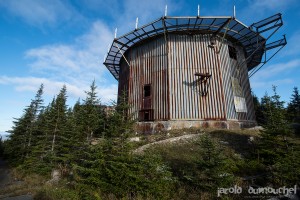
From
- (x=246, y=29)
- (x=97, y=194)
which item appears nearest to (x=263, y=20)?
(x=246, y=29)

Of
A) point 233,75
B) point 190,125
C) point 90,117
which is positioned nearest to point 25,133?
point 90,117

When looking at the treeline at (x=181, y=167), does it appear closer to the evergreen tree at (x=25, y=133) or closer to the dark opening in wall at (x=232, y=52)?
the dark opening in wall at (x=232, y=52)

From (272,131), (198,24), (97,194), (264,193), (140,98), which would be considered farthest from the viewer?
(140,98)

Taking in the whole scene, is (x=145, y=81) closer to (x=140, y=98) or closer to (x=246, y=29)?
(x=140, y=98)

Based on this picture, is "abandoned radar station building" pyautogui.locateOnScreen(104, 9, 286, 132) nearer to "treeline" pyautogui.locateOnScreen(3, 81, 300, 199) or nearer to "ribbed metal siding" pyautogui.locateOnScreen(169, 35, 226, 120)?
"ribbed metal siding" pyautogui.locateOnScreen(169, 35, 226, 120)

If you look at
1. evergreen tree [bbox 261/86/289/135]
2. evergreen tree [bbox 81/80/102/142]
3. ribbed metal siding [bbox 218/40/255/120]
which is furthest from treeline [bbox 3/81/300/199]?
ribbed metal siding [bbox 218/40/255/120]

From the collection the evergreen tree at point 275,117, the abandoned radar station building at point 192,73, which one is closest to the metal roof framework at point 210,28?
the abandoned radar station building at point 192,73

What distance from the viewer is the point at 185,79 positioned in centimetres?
2059

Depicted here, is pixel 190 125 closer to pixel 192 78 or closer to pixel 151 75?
pixel 192 78

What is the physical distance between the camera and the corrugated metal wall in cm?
1975

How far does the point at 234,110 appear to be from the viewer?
2041 centimetres

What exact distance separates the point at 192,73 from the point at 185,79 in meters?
1.09

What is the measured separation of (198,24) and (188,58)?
3.70 meters

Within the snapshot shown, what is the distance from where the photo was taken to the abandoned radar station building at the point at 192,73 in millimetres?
19484
